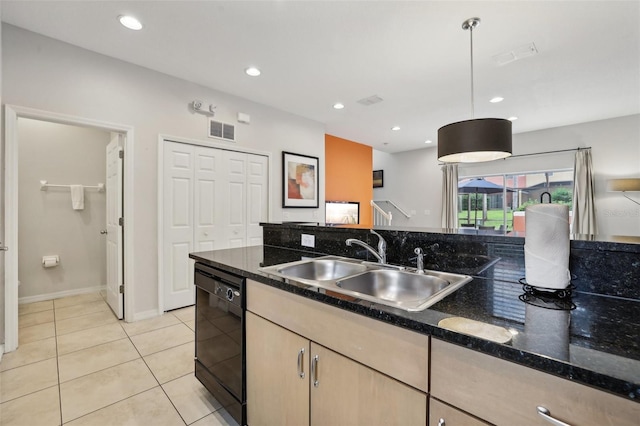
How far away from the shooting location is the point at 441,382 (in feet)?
2.55

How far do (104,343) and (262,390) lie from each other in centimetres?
197

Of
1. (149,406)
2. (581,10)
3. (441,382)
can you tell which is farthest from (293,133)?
(441,382)

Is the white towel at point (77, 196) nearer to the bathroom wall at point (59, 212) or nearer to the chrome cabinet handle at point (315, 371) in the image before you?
the bathroom wall at point (59, 212)

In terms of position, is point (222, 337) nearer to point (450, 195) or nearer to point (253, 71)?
point (253, 71)

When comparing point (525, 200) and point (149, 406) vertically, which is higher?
point (525, 200)

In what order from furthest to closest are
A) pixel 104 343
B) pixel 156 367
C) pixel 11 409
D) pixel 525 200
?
pixel 525 200
pixel 104 343
pixel 156 367
pixel 11 409

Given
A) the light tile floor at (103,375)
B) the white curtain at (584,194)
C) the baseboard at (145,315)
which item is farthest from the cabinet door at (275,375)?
the white curtain at (584,194)

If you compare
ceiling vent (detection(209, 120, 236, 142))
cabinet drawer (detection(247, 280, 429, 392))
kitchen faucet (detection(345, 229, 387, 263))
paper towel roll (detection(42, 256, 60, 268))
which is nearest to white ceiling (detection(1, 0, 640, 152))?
ceiling vent (detection(209, 120, 236, 142))

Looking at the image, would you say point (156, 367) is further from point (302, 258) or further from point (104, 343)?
point (302, 258)

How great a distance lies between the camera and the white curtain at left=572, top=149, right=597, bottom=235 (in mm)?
4848

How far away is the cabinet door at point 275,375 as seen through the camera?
1.18 metres

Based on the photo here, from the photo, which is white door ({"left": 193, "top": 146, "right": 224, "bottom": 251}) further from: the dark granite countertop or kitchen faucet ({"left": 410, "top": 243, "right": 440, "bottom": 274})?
kitchen faucet ({"left": 410, "top": 243, "right": 440, "bottom": 274})

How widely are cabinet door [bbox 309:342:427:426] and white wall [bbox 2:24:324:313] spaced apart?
8.68 ft

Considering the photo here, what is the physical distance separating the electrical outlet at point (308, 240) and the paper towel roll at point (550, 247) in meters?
1.26
